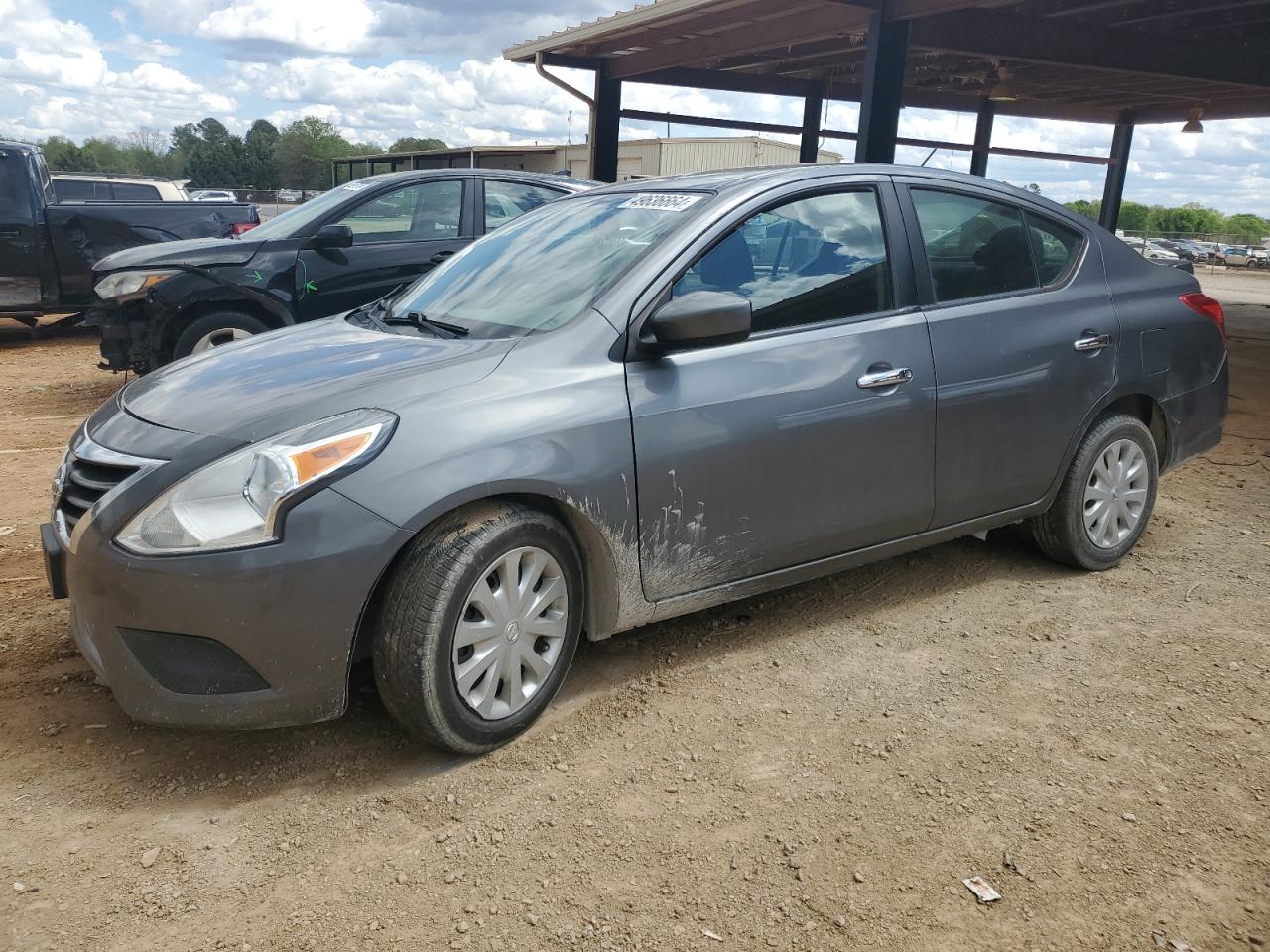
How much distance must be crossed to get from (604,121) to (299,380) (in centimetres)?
1278

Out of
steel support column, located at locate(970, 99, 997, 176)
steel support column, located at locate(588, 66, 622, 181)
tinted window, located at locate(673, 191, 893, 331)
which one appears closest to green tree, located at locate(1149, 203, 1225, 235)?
steel support column, located at locate(970, 99, 997, 176)

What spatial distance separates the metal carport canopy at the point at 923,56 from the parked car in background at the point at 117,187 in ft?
17.0

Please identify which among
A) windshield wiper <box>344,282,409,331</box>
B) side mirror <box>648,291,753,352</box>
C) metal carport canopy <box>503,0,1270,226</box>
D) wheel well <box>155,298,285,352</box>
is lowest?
wheel well <box>155,298,285,352</box>

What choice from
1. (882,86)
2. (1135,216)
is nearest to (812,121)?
(882,86)

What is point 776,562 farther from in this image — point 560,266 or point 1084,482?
point 1084,482

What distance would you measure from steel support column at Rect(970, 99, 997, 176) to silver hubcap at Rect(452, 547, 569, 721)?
17.8 metres

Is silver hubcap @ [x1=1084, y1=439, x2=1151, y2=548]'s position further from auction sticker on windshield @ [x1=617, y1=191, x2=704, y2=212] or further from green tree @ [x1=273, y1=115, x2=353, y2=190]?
green tree @ [x1=273, y1=115, x2=353, y2=190]

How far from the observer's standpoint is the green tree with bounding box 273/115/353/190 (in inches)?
3450

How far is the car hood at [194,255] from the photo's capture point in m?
7.20

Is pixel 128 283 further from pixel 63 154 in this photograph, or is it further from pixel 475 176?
pixel 63 154

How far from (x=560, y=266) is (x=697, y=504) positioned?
987 mm

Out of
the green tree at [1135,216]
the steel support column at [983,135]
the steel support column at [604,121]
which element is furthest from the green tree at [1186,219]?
the steel support column at [604,121]

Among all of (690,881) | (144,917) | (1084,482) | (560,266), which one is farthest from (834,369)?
(144,917)

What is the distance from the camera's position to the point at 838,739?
3080 millimetres
